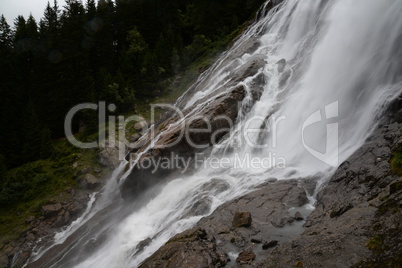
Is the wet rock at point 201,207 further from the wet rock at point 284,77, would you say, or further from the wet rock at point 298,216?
the wet rock at point 284,77

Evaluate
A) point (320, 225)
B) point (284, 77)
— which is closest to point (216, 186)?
point (320, 225)

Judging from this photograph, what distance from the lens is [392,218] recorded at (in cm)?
802

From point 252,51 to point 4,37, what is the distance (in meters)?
34.7

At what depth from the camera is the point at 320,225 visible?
407 inches

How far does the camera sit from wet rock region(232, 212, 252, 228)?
11875 millimetres

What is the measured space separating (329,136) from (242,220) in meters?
7.97

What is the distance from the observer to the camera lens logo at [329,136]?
606 inches

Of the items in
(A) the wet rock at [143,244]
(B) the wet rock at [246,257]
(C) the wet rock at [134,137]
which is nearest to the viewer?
(B) the wet rock at [246,257]

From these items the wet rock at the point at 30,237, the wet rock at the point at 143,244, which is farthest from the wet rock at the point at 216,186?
the wet rock at the point at 30,237

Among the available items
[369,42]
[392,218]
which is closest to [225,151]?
[369,42]

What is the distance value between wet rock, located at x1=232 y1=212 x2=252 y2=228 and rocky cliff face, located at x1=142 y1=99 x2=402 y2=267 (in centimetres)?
9

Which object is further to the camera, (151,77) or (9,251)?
(151,77)

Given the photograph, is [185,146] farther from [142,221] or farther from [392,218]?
[392,218]

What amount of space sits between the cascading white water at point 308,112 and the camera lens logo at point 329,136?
0.21 ft
